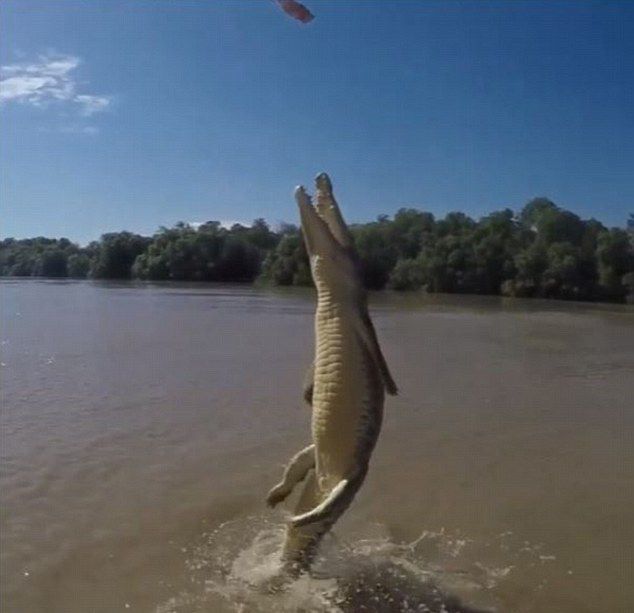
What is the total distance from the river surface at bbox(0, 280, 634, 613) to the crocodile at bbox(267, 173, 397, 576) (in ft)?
2.56

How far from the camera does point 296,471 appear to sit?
4.77 meters

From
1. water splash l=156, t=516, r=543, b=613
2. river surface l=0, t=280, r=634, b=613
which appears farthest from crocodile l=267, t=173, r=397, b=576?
river surface l=0, t=280, r=634, b=613

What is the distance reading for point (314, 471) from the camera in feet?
15.4

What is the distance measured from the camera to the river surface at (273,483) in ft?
15.7

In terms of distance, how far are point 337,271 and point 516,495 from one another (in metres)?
3.30

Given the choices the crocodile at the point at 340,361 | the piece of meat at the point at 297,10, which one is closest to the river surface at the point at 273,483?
the crocodile at the point at 340,361

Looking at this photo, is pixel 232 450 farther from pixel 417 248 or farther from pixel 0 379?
pixel 417 248

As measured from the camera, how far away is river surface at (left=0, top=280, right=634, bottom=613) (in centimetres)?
477

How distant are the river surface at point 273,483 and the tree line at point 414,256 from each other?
36505mm

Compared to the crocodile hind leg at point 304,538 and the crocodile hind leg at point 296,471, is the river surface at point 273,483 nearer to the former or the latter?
the crocodile hind leg at point 304,538

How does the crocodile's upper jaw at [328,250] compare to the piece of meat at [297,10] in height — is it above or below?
below

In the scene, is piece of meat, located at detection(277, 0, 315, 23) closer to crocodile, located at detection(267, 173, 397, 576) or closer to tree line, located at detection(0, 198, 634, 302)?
crocodile, located at detection(267, 173, 397, 576)

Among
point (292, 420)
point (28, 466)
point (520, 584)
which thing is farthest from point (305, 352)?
point (520, 584)

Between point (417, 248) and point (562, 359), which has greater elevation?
point (417, 248)
